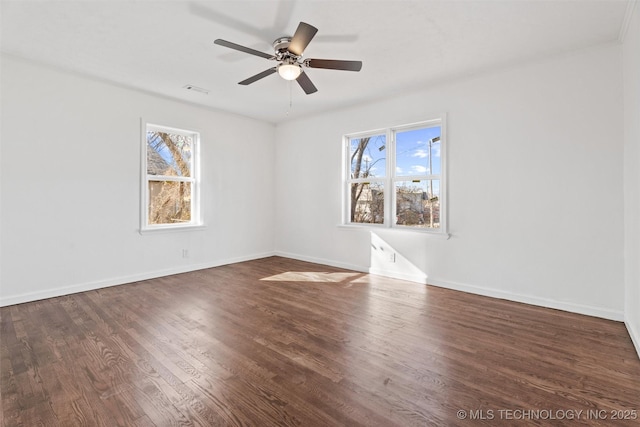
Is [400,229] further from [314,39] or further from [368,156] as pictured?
[314,39]

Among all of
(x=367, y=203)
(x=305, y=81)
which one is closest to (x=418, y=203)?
(x=367, y=203)

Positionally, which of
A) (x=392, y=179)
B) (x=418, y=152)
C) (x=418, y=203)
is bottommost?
(x=418, y=203)

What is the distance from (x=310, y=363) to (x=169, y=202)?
3.71 metres

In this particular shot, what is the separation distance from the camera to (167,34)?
2.80 m

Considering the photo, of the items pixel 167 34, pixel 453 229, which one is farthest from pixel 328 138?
pixel 167 34

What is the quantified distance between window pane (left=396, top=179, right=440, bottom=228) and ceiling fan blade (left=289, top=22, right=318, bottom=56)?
254cm

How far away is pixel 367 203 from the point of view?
497 centimetres

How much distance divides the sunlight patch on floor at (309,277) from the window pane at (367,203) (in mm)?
946

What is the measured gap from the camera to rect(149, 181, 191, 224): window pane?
4555mm

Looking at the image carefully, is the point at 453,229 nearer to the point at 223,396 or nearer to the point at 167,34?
the point at 223,396

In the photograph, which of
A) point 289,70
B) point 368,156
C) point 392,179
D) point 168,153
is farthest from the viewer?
point 368,156

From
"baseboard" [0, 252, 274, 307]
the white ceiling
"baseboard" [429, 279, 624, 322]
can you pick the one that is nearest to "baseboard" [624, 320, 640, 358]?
"baseboard" [429, 279, 624, 322]

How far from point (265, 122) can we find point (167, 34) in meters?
3.24

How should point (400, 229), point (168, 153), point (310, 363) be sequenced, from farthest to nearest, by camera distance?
point (168, 153)
point (400, 229)
point (310, 363)
